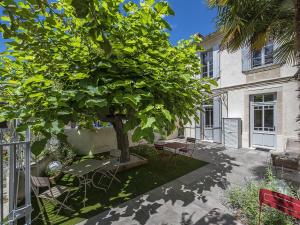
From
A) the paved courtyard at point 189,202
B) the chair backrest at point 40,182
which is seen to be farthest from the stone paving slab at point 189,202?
the chair backrest at point 40,182

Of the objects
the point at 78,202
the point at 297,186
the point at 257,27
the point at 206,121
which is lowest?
the point at 78,202

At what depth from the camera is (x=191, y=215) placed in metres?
3.80

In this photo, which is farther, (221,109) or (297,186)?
(221,109)

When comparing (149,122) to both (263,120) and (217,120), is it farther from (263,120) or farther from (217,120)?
(217,120)

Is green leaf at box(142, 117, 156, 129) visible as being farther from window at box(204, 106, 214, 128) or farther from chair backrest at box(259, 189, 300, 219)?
window at box(204, 106, 214, 128)

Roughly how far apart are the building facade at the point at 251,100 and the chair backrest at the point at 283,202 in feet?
19.7

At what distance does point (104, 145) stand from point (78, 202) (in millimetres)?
5695

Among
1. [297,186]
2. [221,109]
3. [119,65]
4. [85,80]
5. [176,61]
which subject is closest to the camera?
[85,80]

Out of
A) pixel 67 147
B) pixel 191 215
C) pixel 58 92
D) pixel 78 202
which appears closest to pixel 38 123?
pixel 58 92

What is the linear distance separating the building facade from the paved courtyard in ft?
10.1

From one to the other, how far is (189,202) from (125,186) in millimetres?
2047

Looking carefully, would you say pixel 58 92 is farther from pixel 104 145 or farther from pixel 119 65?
pixel 104 145

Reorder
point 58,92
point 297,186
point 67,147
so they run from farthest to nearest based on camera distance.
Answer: point 67,147, point 297,186, point 58,92

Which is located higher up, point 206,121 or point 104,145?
point 206,121
